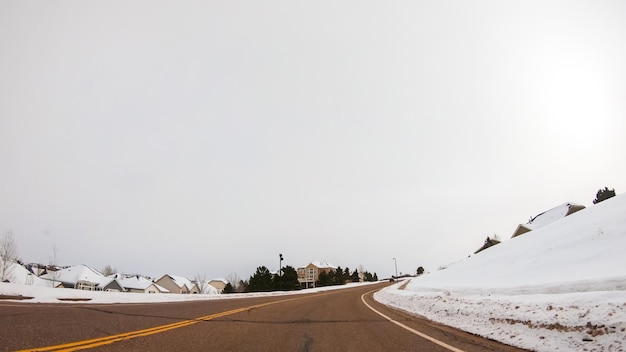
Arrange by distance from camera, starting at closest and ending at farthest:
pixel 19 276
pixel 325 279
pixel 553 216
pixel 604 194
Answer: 1. pixel 553 216
2. pixel 604 194
3. pixel 19 276
4. pixel 325 279

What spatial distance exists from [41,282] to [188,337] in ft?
298

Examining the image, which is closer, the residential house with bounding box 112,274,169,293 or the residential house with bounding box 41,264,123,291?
the residential house with bounding box 41,264,123,291

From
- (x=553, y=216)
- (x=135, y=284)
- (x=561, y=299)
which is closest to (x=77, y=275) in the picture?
(x=135, y=284)

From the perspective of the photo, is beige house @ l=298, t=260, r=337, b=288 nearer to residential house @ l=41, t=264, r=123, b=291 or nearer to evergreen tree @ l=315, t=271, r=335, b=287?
evergreen tree @ l=315, t=271, r=335, b=287

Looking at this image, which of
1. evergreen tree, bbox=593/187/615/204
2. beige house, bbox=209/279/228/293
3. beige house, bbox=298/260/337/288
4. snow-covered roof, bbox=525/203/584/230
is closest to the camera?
snow-covered roof, bbox=525/203/584/230

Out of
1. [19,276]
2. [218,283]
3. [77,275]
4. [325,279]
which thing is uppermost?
[19,276]

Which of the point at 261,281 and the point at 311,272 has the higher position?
the point at 261,281

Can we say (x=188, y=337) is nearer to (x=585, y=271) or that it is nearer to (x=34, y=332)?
(x=34, y=332)

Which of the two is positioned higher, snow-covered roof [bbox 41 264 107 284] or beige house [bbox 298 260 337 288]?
snow-covered roof [bbox 41 264 107 284]

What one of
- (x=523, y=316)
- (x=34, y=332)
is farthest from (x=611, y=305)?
(x=34, y=332)

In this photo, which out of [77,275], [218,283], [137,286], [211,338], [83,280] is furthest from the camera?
[218,283]

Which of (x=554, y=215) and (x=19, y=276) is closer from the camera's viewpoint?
(x=554, y=215)

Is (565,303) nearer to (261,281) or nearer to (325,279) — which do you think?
(261,281)

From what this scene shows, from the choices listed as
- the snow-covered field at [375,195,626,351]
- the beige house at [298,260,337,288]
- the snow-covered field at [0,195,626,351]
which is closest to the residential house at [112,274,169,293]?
the beige house at [298,260,337,288]
